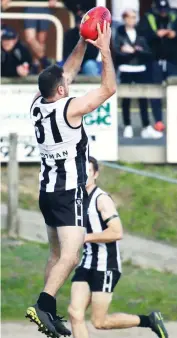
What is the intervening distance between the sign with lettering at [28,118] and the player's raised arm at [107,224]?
539 cm

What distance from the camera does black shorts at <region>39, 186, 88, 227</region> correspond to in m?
12.1

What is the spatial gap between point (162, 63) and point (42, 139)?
341 inches

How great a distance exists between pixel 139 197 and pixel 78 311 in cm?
579

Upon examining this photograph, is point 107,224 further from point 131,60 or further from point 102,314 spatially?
point 131,60

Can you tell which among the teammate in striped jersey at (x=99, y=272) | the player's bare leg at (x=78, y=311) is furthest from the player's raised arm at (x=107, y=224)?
the player's bare leg at (x=78, y=311)

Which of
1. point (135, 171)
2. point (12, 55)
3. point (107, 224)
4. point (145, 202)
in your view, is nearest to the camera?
point (107, 224)

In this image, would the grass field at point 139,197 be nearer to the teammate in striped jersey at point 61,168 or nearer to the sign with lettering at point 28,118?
the sign with lettering at point 28,118

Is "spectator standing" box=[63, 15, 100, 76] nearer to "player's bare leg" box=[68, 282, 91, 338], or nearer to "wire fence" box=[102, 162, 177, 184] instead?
"wire fence" box=[102, 162, 177, 184]

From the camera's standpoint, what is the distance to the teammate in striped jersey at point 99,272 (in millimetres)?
13578

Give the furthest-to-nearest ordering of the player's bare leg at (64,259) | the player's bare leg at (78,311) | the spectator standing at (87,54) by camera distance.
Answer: the spectator standing at (87,54), the player's bare leg at (78,311), the player's bare leg at (64,259)

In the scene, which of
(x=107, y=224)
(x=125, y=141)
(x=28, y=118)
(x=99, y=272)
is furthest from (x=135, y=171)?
(x=99, y=272)

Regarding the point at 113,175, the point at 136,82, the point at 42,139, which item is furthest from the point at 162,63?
the point at 42,139

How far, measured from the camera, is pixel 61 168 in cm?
1205

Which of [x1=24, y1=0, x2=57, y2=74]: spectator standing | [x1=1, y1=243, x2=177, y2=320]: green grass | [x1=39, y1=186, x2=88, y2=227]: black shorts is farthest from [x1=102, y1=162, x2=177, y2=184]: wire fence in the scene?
[x1=39, y1=186, x2=88, y2=227]: black shorts
